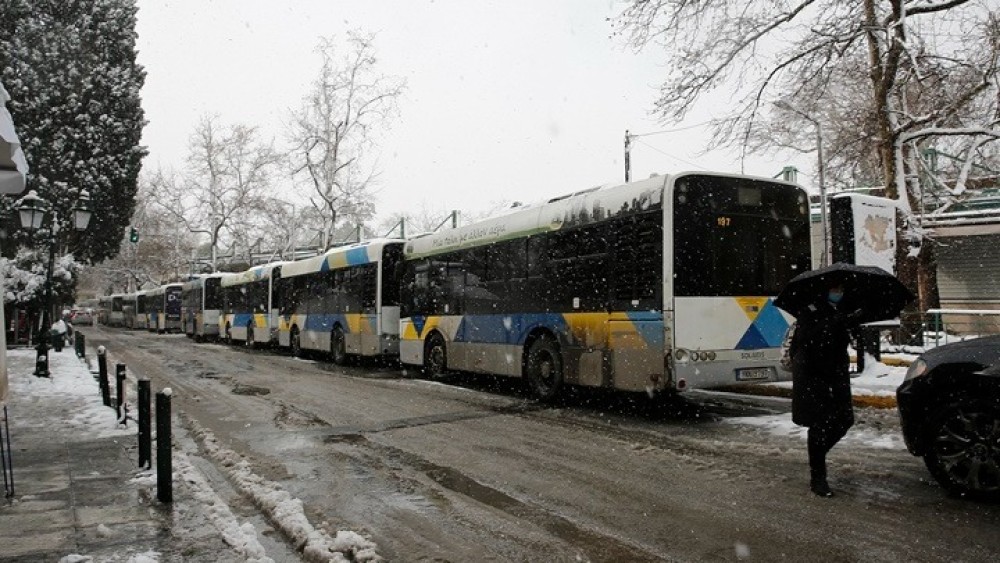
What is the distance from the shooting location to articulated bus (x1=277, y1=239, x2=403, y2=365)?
17641 millimetres

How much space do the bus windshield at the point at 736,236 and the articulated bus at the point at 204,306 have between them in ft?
96.5

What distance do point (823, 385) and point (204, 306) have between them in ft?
113

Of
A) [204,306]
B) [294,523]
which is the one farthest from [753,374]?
[204,306]

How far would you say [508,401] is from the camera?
11461 millimetres

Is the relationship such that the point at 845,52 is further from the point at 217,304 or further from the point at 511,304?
the point at 217,304

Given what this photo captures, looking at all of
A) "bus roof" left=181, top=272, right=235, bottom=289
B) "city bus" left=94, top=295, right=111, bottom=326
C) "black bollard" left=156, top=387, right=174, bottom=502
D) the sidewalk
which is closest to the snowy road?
the sidewalk

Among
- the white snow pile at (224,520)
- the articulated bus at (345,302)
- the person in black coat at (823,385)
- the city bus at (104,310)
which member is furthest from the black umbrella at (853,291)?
the city bus at (104,310)

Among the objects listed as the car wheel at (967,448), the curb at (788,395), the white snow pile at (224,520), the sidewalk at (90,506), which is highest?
the car wheel at (967,448)

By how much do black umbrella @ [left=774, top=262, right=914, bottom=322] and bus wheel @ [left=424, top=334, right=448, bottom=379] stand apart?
9.02 m

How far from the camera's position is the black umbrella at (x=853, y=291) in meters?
5.79

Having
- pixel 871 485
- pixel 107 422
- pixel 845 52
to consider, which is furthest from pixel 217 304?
pixel 871 485

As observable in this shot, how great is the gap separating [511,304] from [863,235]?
6.16 m

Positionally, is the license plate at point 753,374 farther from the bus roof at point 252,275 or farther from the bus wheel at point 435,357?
the bus roof at point 252,275

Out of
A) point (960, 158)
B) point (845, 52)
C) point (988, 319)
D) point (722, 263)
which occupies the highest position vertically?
point (845, 52)
